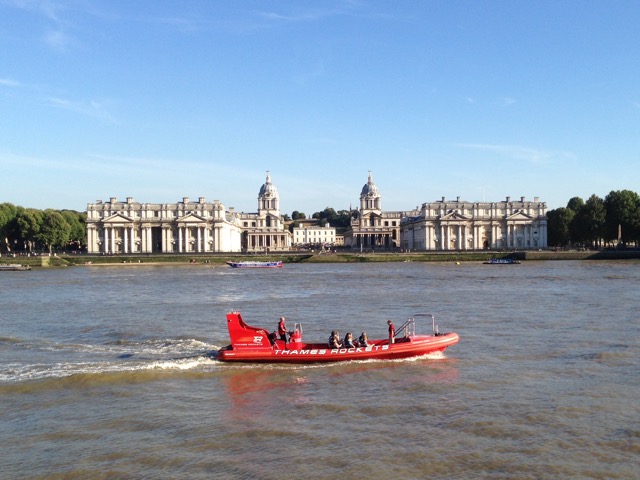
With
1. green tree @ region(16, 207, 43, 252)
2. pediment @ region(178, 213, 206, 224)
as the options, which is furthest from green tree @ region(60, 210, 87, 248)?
pediment @ region(178, 213, 206, 224)

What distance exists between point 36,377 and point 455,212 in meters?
140

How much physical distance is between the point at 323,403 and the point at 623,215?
105329 millimetres

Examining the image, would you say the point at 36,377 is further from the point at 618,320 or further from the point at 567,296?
the point at 567,296

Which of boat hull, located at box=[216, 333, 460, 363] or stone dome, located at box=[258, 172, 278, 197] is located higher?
stone dome, located at box=[258, 172, 278, 197]

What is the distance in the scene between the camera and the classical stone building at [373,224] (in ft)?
619

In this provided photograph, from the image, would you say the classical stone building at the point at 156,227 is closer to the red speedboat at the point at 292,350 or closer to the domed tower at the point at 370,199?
the domed tower at the point at 370,199

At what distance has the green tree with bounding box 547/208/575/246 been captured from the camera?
435ft

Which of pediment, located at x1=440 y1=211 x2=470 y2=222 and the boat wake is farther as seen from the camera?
pediment, located at x1=440 y1=211 x2=470 y2=222

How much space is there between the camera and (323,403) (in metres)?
19.1

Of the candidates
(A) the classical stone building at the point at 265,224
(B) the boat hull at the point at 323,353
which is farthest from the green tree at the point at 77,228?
(B) the boat hull at the point at 323,353

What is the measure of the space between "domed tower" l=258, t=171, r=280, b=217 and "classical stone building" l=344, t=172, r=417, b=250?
22.8 meters

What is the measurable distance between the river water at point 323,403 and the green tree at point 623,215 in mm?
82865

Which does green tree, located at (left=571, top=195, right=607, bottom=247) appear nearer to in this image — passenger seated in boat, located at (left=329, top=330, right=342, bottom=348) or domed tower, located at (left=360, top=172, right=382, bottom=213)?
domed tower, located at (left=360, top=172, right=382, bottom=213)

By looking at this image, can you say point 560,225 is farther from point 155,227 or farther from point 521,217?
point 155,227
